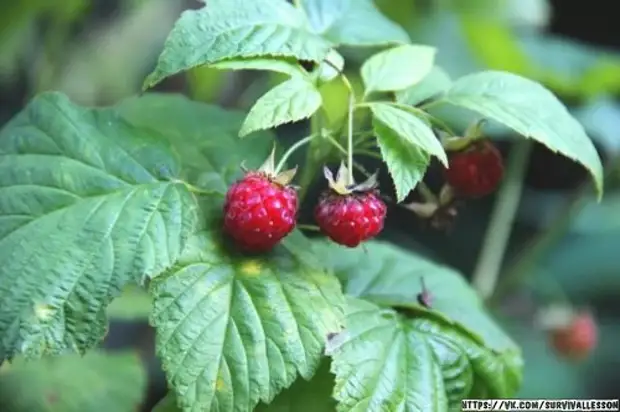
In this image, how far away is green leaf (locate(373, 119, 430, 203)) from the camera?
64 cm

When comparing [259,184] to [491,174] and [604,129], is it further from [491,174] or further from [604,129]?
[604,129]

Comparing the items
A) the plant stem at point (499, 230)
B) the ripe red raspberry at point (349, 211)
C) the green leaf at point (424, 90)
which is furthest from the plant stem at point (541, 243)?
the ripe red raspberry at point (349, 211)

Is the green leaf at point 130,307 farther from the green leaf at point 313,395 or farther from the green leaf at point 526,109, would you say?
the green leaf at point 526,109

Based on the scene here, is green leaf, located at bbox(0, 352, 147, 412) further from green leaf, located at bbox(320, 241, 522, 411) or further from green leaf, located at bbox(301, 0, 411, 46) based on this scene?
green leaf, located at bbox(301, 0, 411, 46)

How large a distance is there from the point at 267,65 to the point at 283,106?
0.04m

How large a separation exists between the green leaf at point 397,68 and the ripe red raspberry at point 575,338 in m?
0.67

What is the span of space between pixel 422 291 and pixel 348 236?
Answer: 0.18 meters

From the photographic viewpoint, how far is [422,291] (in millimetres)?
822

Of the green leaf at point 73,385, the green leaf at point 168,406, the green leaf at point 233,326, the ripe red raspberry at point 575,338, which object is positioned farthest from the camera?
the ripe red raspberry at point 575,338

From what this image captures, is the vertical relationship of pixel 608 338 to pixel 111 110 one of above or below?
below

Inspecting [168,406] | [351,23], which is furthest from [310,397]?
[351,23]

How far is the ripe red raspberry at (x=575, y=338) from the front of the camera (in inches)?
51.3

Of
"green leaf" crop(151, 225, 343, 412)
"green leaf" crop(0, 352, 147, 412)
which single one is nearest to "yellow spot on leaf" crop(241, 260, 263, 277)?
"green leaf" crop(151, 225, 343, 412)

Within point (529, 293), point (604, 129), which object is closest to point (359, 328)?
point (604, 129)
